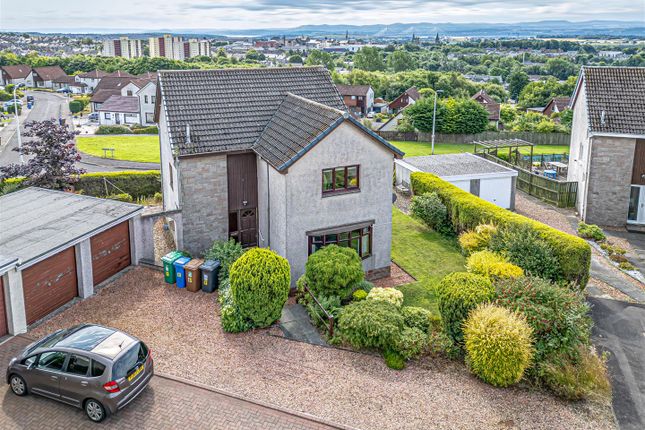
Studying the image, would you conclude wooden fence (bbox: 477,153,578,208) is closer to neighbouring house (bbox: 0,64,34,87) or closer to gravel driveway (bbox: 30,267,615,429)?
gravel driveway (bbox: 30,267,615,429)

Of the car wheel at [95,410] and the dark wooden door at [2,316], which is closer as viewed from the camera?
the car wheel at [95,410]

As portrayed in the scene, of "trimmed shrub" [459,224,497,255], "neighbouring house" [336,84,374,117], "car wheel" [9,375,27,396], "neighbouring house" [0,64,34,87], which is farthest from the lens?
"neighbouring house" [0,64,34,87]

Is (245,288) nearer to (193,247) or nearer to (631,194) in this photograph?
(193,247)

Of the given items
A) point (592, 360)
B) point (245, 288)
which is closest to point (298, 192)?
point (245, 288)

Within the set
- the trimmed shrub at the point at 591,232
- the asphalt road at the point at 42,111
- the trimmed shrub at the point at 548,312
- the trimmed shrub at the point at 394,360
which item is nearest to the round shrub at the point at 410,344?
the trimmed shrub at the point at 394,360

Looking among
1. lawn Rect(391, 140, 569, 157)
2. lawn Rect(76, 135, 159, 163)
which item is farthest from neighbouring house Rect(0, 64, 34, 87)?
lawn Rect(391, 140, 569, 157)

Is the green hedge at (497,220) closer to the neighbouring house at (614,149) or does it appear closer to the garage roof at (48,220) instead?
the neighbouring house at (614,149)

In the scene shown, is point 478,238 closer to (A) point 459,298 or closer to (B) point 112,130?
(A) point 459,298

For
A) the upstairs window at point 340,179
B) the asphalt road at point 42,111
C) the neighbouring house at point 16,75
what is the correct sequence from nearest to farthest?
the upstairs window at point 340,179
the asphalt road at point 42,111
the neighbouring house at point 16,75
